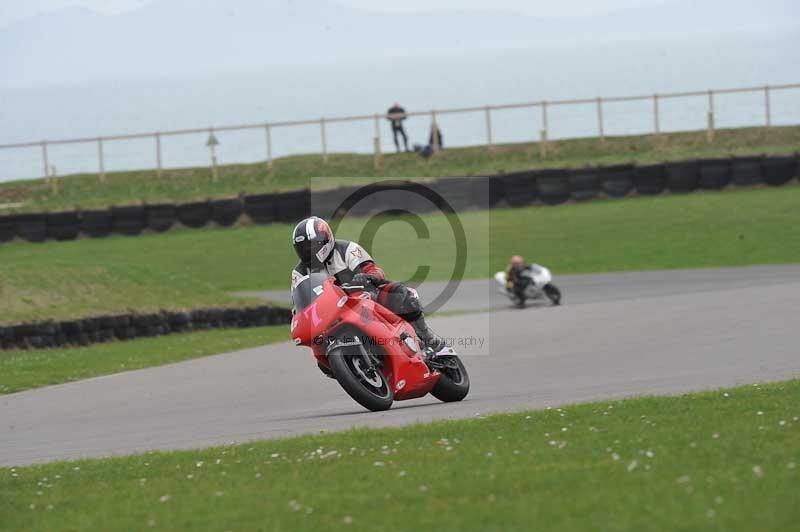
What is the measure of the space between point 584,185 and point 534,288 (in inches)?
458

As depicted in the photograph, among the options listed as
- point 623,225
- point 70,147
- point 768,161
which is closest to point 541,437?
point 623,225

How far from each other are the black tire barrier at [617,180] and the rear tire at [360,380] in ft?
81.4

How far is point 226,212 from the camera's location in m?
36.1

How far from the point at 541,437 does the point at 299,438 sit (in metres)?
1.80

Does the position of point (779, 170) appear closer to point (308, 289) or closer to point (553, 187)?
point (553, 187)

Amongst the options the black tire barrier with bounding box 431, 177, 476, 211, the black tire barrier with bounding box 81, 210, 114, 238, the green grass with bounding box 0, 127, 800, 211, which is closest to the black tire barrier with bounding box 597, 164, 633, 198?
the black tire barrier with bounding box 431, 177, 476, 211

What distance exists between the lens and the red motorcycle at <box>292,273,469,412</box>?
1051 centimetres

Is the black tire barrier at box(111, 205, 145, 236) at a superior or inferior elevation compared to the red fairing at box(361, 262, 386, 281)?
inferior

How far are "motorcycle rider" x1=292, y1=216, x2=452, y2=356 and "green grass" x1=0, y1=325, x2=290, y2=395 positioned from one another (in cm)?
554

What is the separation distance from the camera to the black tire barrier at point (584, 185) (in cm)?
3528

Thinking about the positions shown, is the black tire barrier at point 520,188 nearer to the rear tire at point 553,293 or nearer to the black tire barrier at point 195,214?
the black tire barrier at point 195,214

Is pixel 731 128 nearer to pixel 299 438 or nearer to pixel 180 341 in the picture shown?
pixel 180 341

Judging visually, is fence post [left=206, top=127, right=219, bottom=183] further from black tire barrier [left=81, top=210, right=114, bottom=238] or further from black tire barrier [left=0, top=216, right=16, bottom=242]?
black tire barrier [left=0, top=216, right=16, bottom=242]

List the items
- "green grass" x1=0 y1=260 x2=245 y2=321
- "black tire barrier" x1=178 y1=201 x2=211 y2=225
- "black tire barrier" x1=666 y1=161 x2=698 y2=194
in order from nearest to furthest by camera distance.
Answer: "green grass" x1=0 y1=260 x2=245 y2=321
"black tire barrier" x1=666 y1=161 x2=698 y2=194
"black tire barrier" x1=178 y1=201 x2=211 y2=225
